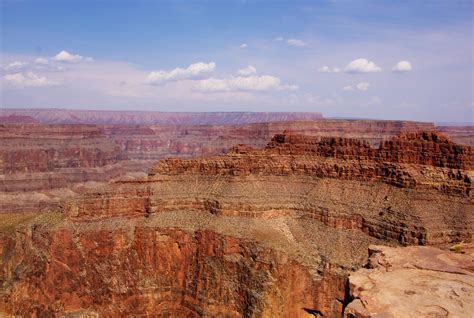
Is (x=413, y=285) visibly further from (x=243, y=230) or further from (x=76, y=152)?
(x=76, y=152)

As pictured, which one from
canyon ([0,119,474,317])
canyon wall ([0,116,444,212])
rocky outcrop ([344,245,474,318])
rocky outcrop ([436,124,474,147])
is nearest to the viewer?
rocky outcrop ([344,245,474,318])

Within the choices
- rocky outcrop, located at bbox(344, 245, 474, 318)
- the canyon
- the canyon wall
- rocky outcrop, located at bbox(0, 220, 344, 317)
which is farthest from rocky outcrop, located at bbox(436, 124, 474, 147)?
rocky outcrop, located at bbox(344, 245, 474, 318)

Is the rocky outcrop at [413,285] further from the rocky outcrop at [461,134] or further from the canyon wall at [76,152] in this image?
the rocky outcrop at [461,134]

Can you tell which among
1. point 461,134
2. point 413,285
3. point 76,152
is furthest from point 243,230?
point 461,134

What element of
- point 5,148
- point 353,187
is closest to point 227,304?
point 353,187

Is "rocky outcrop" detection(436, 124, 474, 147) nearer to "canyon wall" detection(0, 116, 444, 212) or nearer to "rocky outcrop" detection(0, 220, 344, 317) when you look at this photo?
"canyon wall" detection(0, 116, 444, 212)

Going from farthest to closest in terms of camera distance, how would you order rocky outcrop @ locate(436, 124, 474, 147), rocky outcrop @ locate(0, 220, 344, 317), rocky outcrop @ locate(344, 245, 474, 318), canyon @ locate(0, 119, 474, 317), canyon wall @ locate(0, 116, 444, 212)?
rocky outcrop @ locate(436, 124, 474, 147), canyon wall @ locate(0, 116, 444, 212), canyon @ locate(0, 119, 474, 317), rocky outcrop @ locate(0, 220, 344, 317), rocky outcrop @ locate(344, 245, 474, 318)
